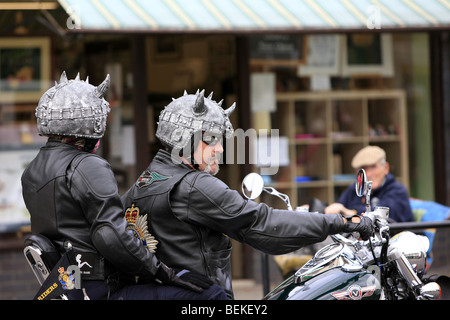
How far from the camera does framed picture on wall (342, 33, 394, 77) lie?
343 inches

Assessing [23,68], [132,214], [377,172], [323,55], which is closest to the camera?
[132,214]

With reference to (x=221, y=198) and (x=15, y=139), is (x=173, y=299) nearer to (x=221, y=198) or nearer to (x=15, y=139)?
(x=221, y=198)

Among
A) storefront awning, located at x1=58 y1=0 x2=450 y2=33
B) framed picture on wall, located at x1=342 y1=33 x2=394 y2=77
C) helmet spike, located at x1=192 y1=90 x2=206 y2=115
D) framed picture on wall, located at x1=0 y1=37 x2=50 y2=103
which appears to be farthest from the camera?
framed picture on wall, located at x1=342 y1=33 x2=394 y2=77

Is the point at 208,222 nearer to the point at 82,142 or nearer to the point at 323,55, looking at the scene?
the point at 82,142

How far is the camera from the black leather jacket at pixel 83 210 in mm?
3238

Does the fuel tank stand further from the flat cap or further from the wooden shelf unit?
the wooden shelf unit

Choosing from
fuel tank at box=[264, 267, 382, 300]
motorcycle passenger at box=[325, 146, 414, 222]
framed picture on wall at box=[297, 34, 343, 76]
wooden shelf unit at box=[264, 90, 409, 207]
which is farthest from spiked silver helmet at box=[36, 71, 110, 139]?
framed picture on wall at box=[297, 34, 343, 76]

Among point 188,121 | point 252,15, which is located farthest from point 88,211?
point 252,15

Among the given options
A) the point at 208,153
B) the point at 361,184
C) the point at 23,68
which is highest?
the point at 23,68

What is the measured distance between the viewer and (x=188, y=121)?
3475 mm

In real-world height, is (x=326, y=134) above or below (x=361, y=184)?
above

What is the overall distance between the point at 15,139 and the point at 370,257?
16.6 feet

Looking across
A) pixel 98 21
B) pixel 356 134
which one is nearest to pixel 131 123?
pixel 98 21

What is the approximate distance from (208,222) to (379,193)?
3.04 meters
